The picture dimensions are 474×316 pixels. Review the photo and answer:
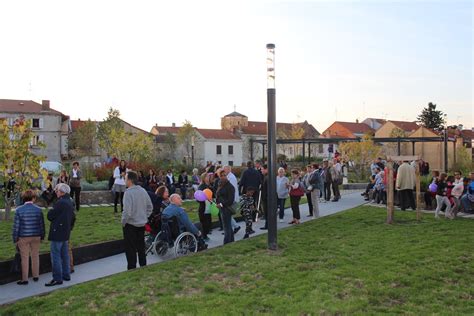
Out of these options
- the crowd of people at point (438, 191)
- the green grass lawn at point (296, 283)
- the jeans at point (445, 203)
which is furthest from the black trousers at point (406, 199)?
the green grass lawn at point (296, 283)

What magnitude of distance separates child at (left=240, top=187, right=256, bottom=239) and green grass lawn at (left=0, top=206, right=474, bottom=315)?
1557mm

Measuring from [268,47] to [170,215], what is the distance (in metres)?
3.85

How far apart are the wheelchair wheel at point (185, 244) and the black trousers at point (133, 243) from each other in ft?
3.51

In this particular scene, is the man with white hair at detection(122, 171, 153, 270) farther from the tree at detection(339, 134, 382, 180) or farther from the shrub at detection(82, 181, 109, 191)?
the tree at detection(339, 134, 382, 180)

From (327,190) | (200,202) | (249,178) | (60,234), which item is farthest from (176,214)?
(327,190)

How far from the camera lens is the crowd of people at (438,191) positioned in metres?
14.7

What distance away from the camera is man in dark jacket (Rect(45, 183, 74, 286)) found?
27.3ft

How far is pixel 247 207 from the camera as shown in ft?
41.7

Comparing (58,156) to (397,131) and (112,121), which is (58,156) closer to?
(112,121)

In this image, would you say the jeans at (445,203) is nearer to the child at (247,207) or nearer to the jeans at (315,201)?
the jeans at (315,201)

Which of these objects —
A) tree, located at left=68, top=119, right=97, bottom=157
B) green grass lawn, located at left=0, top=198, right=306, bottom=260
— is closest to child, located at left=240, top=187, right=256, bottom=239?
green grass lawn, located at left=0, top=198, right=306, bottom=260

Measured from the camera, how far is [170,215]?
32.3ft

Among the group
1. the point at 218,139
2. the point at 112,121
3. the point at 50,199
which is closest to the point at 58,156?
the point at 112,121

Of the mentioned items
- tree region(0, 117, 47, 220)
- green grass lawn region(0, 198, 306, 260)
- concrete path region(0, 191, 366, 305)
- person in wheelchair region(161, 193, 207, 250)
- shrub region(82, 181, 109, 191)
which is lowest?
concrete path region(0, 191, 366, 305)
